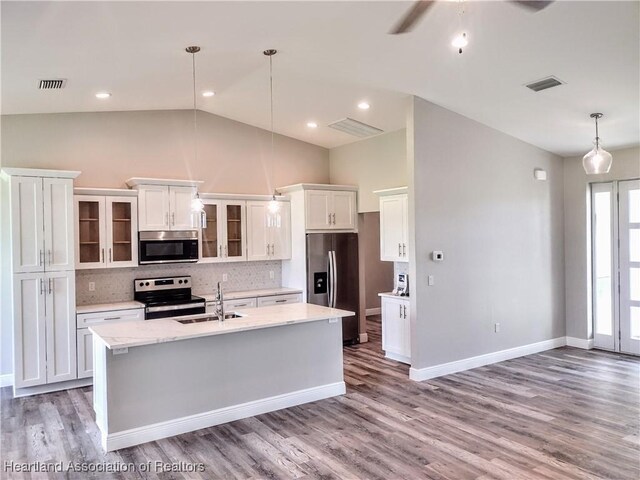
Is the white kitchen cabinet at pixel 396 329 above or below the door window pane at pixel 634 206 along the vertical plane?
below

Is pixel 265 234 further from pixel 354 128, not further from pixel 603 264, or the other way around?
pixel 603 264

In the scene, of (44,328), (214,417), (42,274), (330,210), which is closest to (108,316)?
(44,328)

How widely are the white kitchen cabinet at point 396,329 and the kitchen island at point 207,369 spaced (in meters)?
1.40

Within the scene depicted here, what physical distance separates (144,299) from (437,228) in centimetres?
370

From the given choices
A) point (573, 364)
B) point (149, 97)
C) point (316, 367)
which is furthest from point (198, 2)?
point (573, 364)

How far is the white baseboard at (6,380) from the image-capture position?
5293 mm

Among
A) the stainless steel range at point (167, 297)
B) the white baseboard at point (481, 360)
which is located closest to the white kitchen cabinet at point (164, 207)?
the stainless steel range at point (167, 297)

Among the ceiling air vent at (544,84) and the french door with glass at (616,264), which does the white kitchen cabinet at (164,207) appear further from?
the french door with glass at (616,264)

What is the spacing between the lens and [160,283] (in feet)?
20.1

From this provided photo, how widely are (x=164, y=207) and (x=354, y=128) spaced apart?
2782 mm

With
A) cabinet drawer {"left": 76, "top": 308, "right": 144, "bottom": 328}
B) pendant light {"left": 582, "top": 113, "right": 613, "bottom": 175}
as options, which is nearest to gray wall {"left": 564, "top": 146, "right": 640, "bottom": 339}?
pendant light {"left": 582, "top": 113, "right": 613, "bottom": 175}

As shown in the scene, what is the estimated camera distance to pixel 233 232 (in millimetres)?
6605

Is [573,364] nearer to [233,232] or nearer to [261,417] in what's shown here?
[261,417]

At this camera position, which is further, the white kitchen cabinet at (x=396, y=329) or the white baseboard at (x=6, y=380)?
the white kitchen cabinet at (x=396, y=329)
